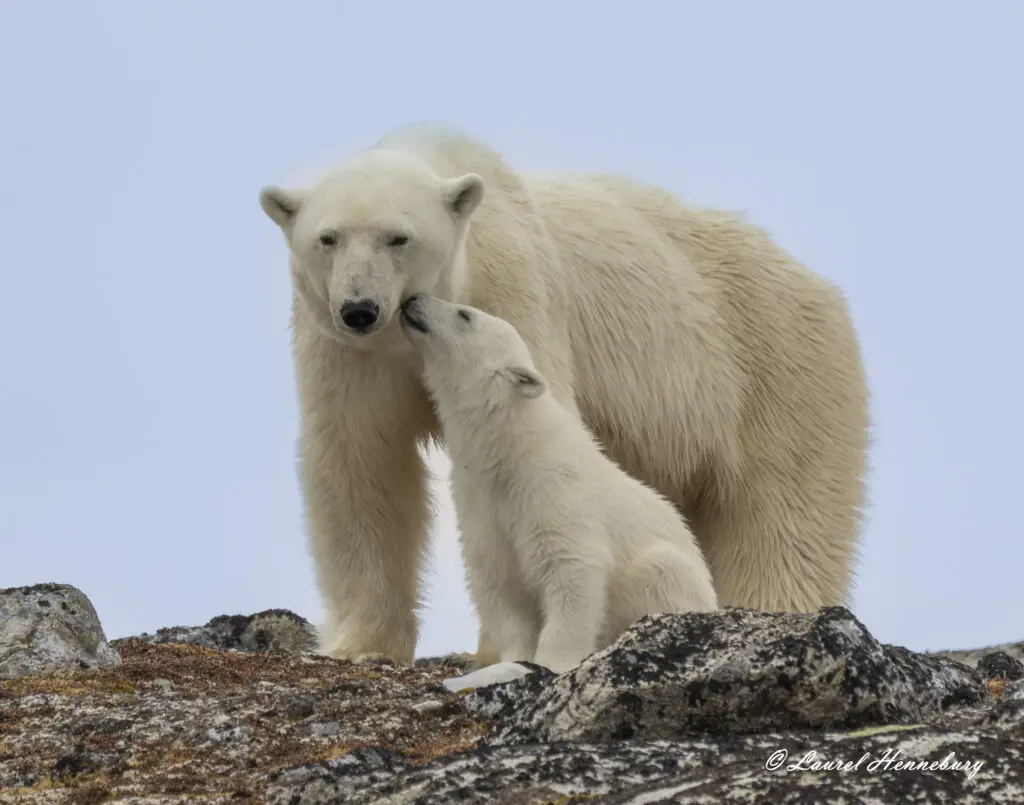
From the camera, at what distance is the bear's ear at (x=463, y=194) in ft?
24.1

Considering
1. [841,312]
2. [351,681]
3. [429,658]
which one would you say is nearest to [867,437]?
[841,312]

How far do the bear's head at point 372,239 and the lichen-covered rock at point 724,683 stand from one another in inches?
97.1

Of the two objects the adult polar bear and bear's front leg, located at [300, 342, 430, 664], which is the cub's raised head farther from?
bear's front leg, located at [300, 342, 430, 664]

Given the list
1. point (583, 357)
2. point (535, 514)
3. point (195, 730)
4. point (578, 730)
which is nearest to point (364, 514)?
point (583, 357)

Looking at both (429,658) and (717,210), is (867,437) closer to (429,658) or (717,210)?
(717,210)

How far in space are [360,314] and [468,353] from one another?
1.53ft

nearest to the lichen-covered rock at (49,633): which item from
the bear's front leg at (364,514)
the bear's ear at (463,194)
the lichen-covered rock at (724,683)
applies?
the bear's front leg at (364,514)

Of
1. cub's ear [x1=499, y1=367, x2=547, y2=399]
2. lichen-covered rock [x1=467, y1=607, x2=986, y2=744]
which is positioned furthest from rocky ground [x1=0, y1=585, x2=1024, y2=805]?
cub's ear [x1=499, y1=367, x2=547, y2=399]

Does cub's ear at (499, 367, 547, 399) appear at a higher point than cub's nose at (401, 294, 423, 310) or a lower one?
lower

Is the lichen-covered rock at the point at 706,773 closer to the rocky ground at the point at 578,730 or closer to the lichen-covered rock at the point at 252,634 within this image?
the rocky ground at the point at 578,730

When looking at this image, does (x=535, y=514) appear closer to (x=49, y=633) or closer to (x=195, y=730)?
(x=195, y=730)

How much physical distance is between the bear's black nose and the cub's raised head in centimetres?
23

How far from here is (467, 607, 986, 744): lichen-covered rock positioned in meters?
4.51

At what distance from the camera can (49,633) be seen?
6648 mm
